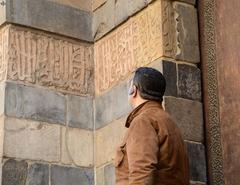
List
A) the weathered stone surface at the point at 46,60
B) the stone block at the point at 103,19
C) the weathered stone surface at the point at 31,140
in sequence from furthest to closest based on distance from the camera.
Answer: the stone block at the point at 103,19
the weathered stone surface at the point at 46,60
the weathered stone surface at the point at 31,140

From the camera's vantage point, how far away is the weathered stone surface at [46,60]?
520 centimetres

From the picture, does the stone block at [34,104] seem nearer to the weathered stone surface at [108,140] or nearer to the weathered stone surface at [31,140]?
the weathered stone surface at [31,140]

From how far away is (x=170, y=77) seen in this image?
481 cm

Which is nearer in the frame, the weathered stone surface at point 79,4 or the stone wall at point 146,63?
the stone wall at point 146,63

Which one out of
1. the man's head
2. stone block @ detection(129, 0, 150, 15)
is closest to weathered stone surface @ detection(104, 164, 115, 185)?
stone block @ detection(129, 0, 150, 15)

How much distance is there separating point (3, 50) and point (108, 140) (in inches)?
40.3

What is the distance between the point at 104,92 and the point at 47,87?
44cm

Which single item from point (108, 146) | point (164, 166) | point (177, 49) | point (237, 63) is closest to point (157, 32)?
point (177, 49)

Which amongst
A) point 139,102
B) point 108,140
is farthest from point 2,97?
point 139,102

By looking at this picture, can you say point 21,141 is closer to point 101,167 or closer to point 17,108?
point 17,108

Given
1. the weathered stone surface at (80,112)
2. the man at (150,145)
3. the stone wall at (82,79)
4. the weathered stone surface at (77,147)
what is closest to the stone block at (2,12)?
the stone wall at (82,79)

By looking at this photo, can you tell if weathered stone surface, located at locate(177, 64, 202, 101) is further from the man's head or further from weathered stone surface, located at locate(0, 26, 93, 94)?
the man's head

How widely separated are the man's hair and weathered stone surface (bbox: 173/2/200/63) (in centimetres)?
114

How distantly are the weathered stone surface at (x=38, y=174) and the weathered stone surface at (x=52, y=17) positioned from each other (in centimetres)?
107
